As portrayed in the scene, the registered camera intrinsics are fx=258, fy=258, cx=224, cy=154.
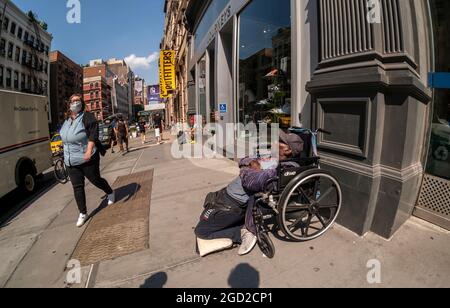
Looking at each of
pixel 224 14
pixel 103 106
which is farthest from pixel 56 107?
pixel 224 14

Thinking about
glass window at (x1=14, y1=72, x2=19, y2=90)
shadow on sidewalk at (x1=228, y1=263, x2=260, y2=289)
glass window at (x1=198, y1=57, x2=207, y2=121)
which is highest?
glass window at (x1=14, y1=72, x2=19, y2=90)

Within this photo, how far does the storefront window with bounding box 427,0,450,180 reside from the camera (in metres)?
3.04

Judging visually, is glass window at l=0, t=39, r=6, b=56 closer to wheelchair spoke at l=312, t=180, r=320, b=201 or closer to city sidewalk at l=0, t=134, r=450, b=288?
city sidewalk at l=0, t=134, r=450, b=288

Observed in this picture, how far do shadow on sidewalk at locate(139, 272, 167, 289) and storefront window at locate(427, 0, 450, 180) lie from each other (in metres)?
3.37

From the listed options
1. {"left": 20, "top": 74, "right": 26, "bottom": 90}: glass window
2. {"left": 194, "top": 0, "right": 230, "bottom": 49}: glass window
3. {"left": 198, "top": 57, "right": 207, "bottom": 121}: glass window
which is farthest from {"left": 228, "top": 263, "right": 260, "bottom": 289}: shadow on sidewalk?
{"left": 20, "top": 74, "right": 26, "bottom": 90}: glass window

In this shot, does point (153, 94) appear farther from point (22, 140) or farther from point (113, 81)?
point (113, 81)

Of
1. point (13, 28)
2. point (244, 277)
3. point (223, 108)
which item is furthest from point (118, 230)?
point (13, 28)

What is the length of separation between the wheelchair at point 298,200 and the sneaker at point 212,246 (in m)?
0.35

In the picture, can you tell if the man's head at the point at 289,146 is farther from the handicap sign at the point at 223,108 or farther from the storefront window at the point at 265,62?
the handicap sign at the point at 223,108

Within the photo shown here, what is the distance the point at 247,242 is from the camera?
279cm

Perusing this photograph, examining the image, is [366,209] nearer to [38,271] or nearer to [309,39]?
[309,39]

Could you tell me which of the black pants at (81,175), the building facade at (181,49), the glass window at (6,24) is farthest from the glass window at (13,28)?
the black pants at (81,175)

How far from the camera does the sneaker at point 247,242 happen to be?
9.02 feet

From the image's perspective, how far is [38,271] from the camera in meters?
2.87
